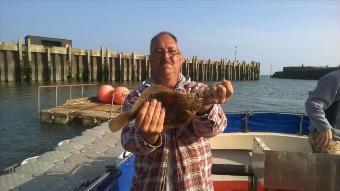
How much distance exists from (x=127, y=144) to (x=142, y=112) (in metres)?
0.46

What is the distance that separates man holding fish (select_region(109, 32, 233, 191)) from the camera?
251cm

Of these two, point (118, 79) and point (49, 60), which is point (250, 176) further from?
point (118, 79)

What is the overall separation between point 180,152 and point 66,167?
3.97 meters

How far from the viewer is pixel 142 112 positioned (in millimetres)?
2428

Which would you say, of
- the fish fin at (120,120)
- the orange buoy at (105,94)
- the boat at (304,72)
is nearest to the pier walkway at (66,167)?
the fish fin at (120,120)

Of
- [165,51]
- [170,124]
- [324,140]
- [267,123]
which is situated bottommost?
[267,123]

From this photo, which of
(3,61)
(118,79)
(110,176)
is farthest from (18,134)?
(118,79)

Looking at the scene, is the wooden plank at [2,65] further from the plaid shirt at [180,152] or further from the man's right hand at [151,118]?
the man's right hand at [151,118]

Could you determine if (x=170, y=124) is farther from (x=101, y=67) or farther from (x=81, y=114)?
(x=101, y=67)

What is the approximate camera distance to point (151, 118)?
2.44 meters

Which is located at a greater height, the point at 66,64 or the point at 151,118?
the point at 66,64

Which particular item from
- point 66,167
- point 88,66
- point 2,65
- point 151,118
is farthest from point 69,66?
point 151,118

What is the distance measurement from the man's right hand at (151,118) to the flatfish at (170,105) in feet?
0.29

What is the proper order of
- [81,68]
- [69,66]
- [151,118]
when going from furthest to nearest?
[81,68], [69,66], [151,118]
